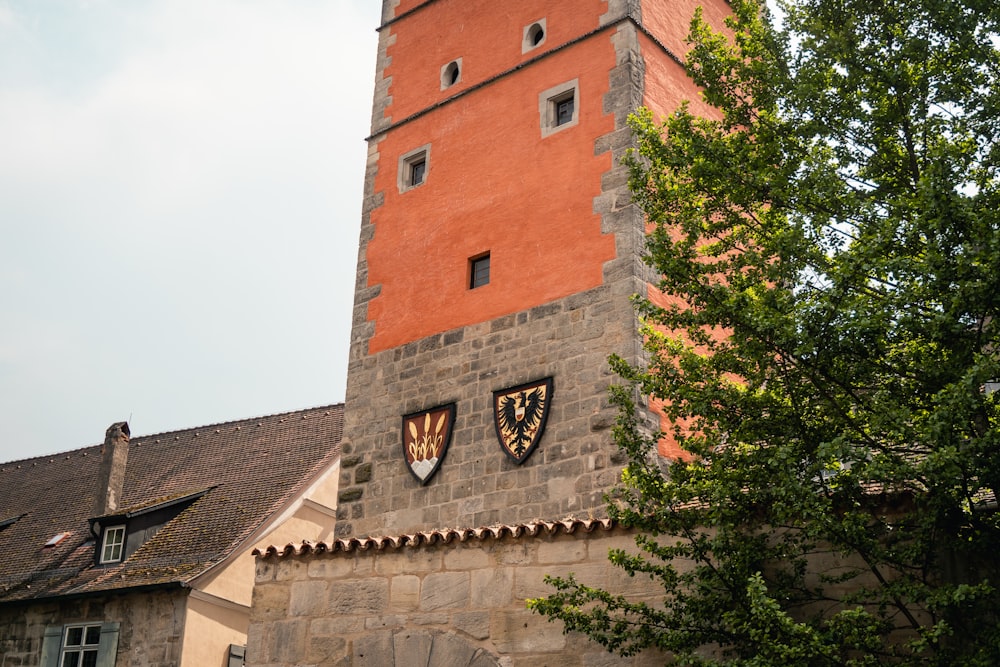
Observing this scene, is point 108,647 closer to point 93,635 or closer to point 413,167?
point 93,635

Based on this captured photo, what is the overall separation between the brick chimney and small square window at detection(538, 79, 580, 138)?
12.0m

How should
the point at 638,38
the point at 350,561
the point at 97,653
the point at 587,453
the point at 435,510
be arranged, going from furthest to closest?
the point at 97,653, the point at 638,38, the point at 435,510, the point at 587,453, the point at 350,561

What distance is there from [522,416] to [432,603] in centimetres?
372

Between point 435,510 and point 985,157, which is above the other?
point 985,157

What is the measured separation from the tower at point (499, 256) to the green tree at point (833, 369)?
363 centimetres

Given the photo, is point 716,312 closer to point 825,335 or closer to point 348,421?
point 825,335

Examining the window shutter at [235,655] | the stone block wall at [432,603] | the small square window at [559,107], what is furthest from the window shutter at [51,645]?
the small square window at [559,107]

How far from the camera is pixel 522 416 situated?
11.9 metres

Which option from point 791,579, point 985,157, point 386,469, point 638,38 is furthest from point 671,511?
point 638,38

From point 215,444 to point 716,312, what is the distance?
16.7 meters

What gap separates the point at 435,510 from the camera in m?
12.2

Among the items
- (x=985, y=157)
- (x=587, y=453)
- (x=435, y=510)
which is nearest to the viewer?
(x=985, y=157)

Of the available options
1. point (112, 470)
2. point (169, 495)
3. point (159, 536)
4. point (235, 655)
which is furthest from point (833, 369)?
point (112, 470)

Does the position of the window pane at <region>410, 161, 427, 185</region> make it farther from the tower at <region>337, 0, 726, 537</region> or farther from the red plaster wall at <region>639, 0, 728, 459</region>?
the red plaster wall at <region>639, 0, 728, 459</region>
